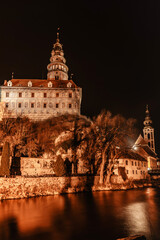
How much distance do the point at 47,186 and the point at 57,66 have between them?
157 feet

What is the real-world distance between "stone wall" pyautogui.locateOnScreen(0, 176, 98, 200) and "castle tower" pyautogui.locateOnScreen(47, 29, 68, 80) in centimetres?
4132

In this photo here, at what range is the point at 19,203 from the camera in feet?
68.5

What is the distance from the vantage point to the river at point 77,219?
12.9 meters

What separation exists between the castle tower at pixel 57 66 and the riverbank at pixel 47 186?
135 feet

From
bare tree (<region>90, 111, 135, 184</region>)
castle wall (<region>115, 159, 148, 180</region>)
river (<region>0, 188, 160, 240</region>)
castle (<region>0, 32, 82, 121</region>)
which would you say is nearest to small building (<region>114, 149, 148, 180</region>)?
castle wall (<region>115, 159, 148, 180</region>)

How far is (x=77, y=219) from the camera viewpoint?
1620 centimetres

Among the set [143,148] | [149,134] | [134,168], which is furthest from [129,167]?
[149,134]

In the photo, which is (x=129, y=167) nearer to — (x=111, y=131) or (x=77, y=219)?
(x=111, y=131)

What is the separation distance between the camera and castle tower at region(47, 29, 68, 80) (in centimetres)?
6475

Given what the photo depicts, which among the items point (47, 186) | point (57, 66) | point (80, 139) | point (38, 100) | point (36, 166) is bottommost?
point (47, 186)

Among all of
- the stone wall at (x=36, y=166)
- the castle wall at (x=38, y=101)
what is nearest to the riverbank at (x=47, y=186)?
the stone wall at (x=36, y=166)

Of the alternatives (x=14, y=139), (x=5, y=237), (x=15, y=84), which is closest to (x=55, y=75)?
(x=15, y=84)

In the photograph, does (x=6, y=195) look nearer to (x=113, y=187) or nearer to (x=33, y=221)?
(x=33, y=221)

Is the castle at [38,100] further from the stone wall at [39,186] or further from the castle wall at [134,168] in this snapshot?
the stone wall at [39,186]
